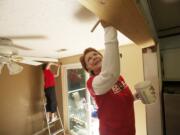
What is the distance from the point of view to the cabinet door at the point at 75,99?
3.63 m

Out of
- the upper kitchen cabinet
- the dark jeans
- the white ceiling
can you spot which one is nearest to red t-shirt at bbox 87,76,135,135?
the upper kitchen cabinet

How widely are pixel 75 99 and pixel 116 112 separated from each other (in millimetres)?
2852

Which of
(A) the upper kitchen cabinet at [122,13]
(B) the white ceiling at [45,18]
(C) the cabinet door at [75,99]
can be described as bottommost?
(C) the cabinet door at [75,99]

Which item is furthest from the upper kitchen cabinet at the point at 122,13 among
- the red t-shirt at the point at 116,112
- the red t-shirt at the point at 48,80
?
the red t-shirt at the point at 48,80

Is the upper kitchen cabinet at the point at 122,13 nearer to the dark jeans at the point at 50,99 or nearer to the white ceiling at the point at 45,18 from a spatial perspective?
the white ceiling at the point at 45,18

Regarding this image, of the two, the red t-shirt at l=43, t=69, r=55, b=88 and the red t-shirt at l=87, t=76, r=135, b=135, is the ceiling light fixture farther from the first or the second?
the red t-shirt at l=43, t=69, r=55, b=88

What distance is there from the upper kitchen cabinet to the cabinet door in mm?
2839

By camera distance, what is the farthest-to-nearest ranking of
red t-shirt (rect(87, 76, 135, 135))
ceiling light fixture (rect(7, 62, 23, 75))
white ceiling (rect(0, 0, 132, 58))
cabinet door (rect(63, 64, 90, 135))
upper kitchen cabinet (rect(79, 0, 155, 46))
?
cabinet door (rect(63, 64, 90, 135)) → ceiling light fixture (rect(7, 62, 23, 75)) → white ceiling (rect(0, 0, 132, 58)) → red t-shirt (rect(87, 76, 135, 135)) → upper kitchen cabinet (rect(79, 0, 155, 46))

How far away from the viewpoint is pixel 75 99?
3.80 meters

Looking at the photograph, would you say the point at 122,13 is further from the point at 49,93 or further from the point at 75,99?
the point at 75,99

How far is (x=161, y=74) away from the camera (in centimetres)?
121

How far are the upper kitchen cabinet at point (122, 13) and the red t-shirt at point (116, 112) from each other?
0.39 meters

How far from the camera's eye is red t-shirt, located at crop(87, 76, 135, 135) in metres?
1.02

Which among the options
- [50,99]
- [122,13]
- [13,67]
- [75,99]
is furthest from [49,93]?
[122,13]
